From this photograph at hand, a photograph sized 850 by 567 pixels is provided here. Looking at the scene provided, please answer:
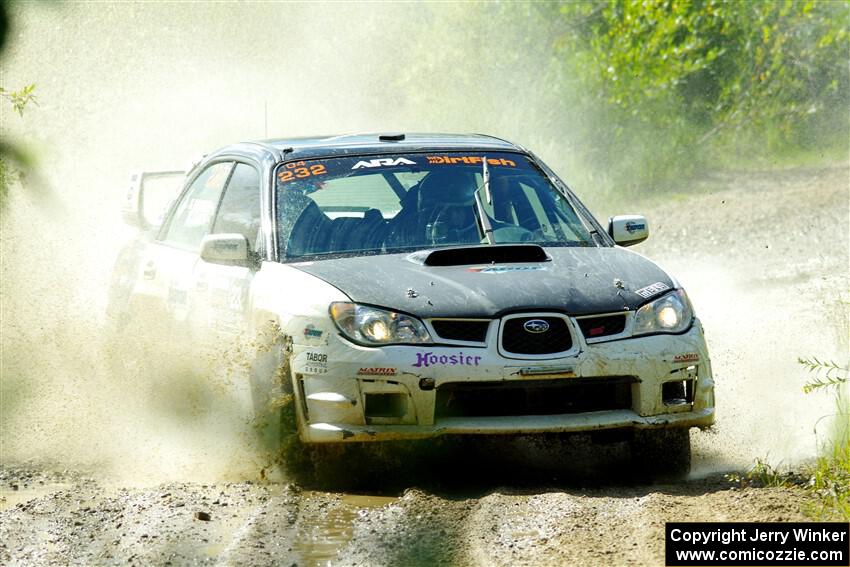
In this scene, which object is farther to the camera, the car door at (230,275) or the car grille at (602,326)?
the car door at (230,275)

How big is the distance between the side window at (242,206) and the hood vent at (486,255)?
1.00 m

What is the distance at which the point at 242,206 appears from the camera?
6.84m

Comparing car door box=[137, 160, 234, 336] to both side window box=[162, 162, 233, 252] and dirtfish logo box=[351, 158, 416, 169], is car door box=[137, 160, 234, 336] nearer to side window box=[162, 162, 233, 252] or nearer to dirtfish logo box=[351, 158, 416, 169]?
side window box=[162, 162, 233, 252]

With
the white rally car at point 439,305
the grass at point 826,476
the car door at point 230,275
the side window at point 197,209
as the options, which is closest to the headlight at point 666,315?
the white rally car at point 439,305

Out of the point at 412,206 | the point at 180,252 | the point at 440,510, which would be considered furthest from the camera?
the point at 180,252

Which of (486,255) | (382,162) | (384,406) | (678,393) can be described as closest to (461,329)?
(384,406)

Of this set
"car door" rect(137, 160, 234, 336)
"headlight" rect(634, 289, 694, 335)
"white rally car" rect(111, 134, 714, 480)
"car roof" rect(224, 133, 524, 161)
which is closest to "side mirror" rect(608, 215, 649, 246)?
"white rally car" rect(111, 134, 714, 480)

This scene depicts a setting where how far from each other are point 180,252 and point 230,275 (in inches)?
35.2

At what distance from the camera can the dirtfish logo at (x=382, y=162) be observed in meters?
6.71

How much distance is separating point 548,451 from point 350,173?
1648 millimetres

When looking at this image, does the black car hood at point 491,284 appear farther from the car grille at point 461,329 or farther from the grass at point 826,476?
the grass at point 826,476

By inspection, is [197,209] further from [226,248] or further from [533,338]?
[533,338]

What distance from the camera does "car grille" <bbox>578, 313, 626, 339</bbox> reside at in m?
5.45

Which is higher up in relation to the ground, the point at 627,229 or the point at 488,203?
the point at 488,203
